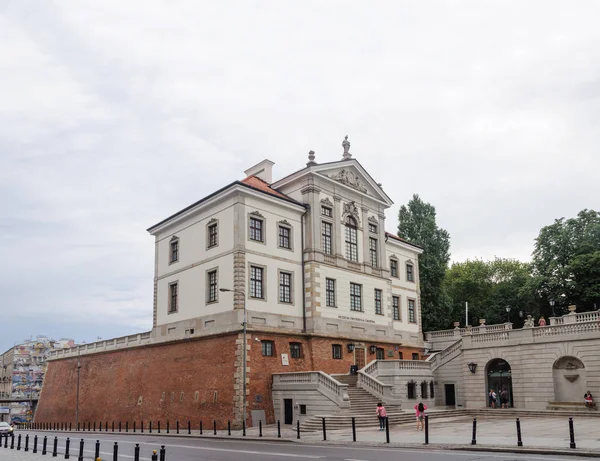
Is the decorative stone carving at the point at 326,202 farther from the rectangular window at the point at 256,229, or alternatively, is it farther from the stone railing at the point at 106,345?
the stone railing at the point at 106,345

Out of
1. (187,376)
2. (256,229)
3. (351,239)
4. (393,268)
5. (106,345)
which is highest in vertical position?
(351,239)

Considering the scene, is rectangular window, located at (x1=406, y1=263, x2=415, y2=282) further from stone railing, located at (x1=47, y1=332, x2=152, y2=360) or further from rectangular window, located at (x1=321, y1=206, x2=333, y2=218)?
stone railing, located at (x1=47, y1=332, x2=152, y2=360)

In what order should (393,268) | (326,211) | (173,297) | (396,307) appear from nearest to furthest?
(173,297)
(326,211)
(396,307)
(393,268)

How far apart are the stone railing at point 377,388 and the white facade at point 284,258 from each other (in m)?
4.54

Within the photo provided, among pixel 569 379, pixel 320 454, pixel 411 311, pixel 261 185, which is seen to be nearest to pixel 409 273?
pixel 411 311

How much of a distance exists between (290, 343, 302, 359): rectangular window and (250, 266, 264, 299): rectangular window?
13.2 ft

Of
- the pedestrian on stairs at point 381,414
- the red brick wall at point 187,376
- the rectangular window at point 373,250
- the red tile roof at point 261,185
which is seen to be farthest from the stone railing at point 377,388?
the red tile roof at point 261,185

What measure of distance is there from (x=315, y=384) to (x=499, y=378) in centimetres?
1581

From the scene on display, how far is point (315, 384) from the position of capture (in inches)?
1411

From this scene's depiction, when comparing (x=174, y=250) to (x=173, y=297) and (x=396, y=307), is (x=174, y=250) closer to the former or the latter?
(x=173, y=297)

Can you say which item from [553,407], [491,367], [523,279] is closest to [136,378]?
[491,367]

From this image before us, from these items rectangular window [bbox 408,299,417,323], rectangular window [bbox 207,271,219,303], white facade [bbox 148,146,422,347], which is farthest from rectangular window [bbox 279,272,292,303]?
rectangular window [bbox 408,299,417,323]

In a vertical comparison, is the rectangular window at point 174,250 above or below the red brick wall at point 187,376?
above

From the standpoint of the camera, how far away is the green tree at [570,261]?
5666 cm
